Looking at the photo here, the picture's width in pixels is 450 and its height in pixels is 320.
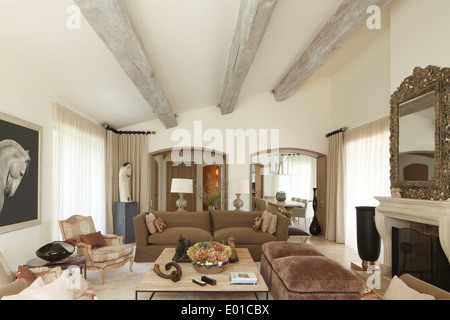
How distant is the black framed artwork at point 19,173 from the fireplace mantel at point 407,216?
14.0ft

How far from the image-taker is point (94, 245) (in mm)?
3803

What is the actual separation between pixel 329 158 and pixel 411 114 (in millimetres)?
3397

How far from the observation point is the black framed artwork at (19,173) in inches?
117

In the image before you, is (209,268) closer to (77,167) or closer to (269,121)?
(77,167)

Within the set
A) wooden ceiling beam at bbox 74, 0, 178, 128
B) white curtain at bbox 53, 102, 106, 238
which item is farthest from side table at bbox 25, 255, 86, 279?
wooden ceiling beam at bbox 74, 0, 178, 128

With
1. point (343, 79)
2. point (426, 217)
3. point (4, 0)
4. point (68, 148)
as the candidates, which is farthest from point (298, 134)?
point (4, 0)

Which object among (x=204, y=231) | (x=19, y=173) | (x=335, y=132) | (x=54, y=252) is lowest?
(x=204, y=231)

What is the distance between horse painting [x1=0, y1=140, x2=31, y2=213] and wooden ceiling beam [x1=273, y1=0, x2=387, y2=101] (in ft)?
12.6

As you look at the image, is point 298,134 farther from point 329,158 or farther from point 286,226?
point 286,226

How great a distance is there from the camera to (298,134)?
7.00 m

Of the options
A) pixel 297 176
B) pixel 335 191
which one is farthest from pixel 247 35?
pixel 297 176

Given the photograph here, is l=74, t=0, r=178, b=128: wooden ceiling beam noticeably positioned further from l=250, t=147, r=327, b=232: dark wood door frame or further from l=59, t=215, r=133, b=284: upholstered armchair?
l=250, t=147, r=327, b=232: dark wood door frame

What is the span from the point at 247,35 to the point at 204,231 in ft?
10.2

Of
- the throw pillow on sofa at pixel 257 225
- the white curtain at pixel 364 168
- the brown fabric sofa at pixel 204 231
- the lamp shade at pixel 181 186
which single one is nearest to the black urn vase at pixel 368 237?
the white curtain at pixel 364 168
